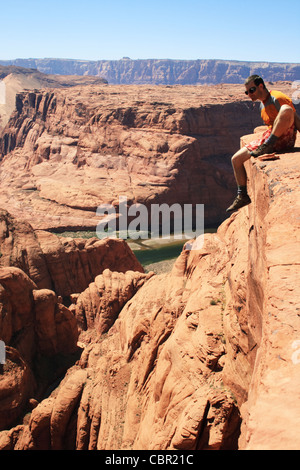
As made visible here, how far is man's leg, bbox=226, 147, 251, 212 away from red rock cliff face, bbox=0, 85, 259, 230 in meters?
47.7

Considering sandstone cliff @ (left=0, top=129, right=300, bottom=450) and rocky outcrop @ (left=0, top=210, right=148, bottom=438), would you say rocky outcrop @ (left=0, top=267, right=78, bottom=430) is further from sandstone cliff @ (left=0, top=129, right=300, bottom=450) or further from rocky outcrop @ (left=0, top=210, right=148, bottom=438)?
sandstone cliff @ (left=0, top=129, right=300, bottom=450)

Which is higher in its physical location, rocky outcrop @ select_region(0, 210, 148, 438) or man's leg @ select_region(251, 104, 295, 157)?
man's leg @ select_region(251, 104, 295, 157)

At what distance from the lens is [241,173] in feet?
24.3

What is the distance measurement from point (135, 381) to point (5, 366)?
484 cm

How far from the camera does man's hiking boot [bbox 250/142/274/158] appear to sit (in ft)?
22.5

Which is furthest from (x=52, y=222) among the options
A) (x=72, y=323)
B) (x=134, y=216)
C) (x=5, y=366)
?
(x=5, y=366)

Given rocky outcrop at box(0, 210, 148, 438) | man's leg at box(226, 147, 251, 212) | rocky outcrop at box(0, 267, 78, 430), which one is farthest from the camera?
rocky outcrop at box(0, 210, 148, 438)

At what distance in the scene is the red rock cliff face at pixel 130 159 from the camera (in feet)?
187

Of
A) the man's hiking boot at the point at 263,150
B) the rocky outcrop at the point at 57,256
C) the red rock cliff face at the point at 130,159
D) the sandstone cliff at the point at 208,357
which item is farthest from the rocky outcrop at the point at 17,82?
the man's hiking boot at the point at 263,150

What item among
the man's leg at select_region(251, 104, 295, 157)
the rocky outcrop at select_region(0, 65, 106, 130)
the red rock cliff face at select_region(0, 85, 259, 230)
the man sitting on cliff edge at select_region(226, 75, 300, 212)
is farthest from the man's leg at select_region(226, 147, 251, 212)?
the rocky outcrop at select_region(0, 65, 106, 130)

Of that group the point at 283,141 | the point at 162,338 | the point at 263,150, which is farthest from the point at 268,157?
the point at 162,338

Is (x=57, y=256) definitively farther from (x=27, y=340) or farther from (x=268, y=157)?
(x=268, y=157)

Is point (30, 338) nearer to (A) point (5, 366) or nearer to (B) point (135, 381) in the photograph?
(A) point (5, 366)
